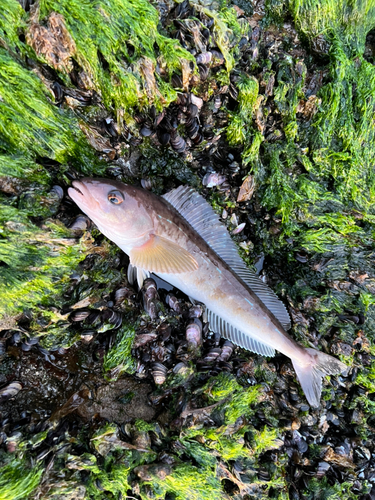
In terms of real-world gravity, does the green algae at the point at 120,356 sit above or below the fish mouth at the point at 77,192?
below

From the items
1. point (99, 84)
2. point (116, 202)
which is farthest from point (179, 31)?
point (116, 202)

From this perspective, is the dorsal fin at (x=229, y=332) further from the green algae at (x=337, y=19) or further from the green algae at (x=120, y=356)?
the green algae at (x=337, y=19)

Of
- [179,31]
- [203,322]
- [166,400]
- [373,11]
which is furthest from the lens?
[373,11]

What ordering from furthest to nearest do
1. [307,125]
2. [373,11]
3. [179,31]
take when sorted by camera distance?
[373,11]
[307,125]
[179,31]

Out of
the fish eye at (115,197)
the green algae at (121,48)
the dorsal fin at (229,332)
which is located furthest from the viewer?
the dorsal fin at (229,332)

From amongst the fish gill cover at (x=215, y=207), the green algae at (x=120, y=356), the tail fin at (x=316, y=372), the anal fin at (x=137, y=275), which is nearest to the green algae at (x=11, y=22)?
the fish gill cover at (x=215, y=207)

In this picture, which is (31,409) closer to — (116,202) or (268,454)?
(116,202)

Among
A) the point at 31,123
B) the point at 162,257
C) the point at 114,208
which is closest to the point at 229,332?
the point at 162,257
